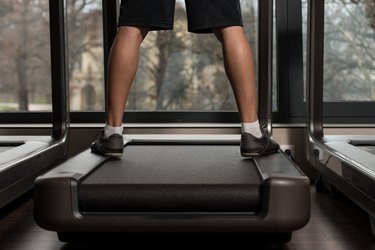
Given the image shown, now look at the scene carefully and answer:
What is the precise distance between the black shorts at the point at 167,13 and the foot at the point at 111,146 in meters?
0.40

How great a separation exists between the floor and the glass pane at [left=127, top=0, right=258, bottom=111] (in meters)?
1.07

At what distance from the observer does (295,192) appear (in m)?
1.50

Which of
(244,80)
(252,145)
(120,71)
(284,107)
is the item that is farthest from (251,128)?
(284,107)

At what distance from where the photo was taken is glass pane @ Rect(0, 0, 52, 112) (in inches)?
120

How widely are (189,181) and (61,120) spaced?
1.20 metres

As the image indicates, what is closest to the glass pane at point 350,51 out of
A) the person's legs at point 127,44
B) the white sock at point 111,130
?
the person's legs at point 127,44

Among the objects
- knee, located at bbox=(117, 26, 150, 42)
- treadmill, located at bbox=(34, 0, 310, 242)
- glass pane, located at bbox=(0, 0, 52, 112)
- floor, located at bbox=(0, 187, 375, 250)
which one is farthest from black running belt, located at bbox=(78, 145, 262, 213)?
glass pane, located at bbox=(0, 0, 52, 112)

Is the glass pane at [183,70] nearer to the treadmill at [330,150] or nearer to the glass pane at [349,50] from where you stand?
the glass pane at [349,50]

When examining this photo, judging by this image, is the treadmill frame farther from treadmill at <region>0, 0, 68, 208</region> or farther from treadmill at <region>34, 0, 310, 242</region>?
treadmill at <region>0, 0, 68, 208</region>

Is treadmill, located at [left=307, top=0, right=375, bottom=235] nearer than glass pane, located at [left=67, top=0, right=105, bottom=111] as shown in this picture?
Yes

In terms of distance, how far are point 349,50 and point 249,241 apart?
1643 millimetres

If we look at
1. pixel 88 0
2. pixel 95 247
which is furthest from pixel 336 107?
pixel 95 247

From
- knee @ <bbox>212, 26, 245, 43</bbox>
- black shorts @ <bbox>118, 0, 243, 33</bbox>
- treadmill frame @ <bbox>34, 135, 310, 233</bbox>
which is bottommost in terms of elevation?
treadmill frame @ <bbox>34, 135, 310, 233</bbox>

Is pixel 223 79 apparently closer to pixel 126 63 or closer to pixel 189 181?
pixel 126 63
